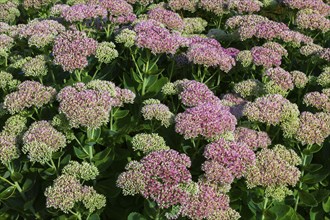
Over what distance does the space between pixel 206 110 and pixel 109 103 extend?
820 millimetres

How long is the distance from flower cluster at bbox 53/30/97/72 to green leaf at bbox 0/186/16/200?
1.23 m

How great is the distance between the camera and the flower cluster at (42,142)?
3.58 metres

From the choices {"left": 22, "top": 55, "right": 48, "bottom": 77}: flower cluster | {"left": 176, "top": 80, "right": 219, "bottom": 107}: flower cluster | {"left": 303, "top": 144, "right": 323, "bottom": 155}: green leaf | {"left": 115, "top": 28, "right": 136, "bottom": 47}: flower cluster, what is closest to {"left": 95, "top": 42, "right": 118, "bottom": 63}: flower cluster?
{"left": 115, "top": 28, "right": 136, "bottom": 47}: flower cluster

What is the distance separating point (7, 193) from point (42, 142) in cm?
62

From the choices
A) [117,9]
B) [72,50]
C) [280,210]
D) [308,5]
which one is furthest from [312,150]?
[308,5]

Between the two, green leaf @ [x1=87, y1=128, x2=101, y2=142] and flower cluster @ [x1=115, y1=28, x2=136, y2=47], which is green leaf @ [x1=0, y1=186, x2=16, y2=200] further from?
flower cluster @ [x1=115, y1=28, x2=136, y2=47]

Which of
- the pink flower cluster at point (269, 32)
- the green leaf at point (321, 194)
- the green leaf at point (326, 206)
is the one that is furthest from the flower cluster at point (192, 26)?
the green leaf at point (326, 206)

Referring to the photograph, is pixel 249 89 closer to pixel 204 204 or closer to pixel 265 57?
pixel 265 57

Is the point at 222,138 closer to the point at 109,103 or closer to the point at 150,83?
the point at 109,103

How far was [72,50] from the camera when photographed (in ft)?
14.7

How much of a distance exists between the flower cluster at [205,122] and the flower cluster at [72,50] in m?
1.24

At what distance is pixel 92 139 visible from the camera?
3924mm

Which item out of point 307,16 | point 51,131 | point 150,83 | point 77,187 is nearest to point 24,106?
point 51,131

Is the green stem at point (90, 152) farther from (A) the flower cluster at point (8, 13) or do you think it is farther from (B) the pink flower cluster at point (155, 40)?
(A) the flower cluster at point (8, 13)
